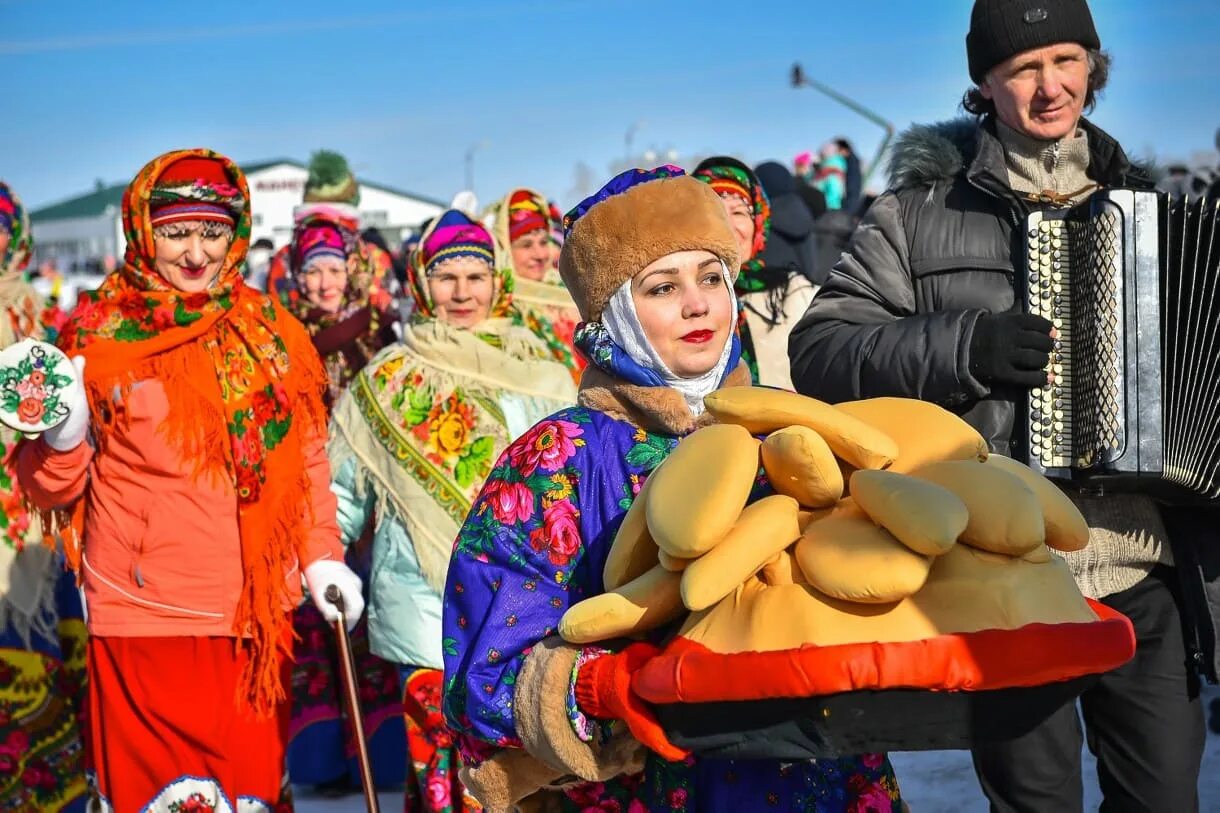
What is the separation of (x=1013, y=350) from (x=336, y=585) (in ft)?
6.91

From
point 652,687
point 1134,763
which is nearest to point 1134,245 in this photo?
point 1134,763

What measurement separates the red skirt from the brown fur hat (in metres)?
2.16

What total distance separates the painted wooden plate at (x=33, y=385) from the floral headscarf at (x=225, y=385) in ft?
0.64

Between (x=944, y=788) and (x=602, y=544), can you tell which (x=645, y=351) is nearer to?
(x=602, y=544)

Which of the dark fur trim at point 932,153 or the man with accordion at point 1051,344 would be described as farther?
the dark fur trim at point 932,153

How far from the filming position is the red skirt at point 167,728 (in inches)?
176

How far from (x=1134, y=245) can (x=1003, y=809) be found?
1.17 meters

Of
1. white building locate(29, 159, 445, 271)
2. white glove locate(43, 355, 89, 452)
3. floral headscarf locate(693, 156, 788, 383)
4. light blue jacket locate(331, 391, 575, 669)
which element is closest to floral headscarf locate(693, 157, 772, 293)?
floral headscarf locate(693, 156, 788, 383)

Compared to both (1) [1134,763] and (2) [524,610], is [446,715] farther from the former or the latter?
(1) [1134,763]

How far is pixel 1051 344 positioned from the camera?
10.9 ft

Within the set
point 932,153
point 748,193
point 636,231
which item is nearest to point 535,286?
point 748,193

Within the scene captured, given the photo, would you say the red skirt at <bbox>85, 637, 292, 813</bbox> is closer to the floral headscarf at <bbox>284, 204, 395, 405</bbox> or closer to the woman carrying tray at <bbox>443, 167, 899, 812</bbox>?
the woman carrying tray at <bbox>443, 167, 899, 812</bbox>

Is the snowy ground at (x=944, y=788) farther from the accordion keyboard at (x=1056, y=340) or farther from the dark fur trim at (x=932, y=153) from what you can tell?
the dark fur trim at (x=932, y=153)

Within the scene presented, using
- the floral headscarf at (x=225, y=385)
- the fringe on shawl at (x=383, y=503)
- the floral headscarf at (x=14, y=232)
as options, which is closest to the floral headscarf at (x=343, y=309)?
the floral headscarf at (x=14, y=232)
